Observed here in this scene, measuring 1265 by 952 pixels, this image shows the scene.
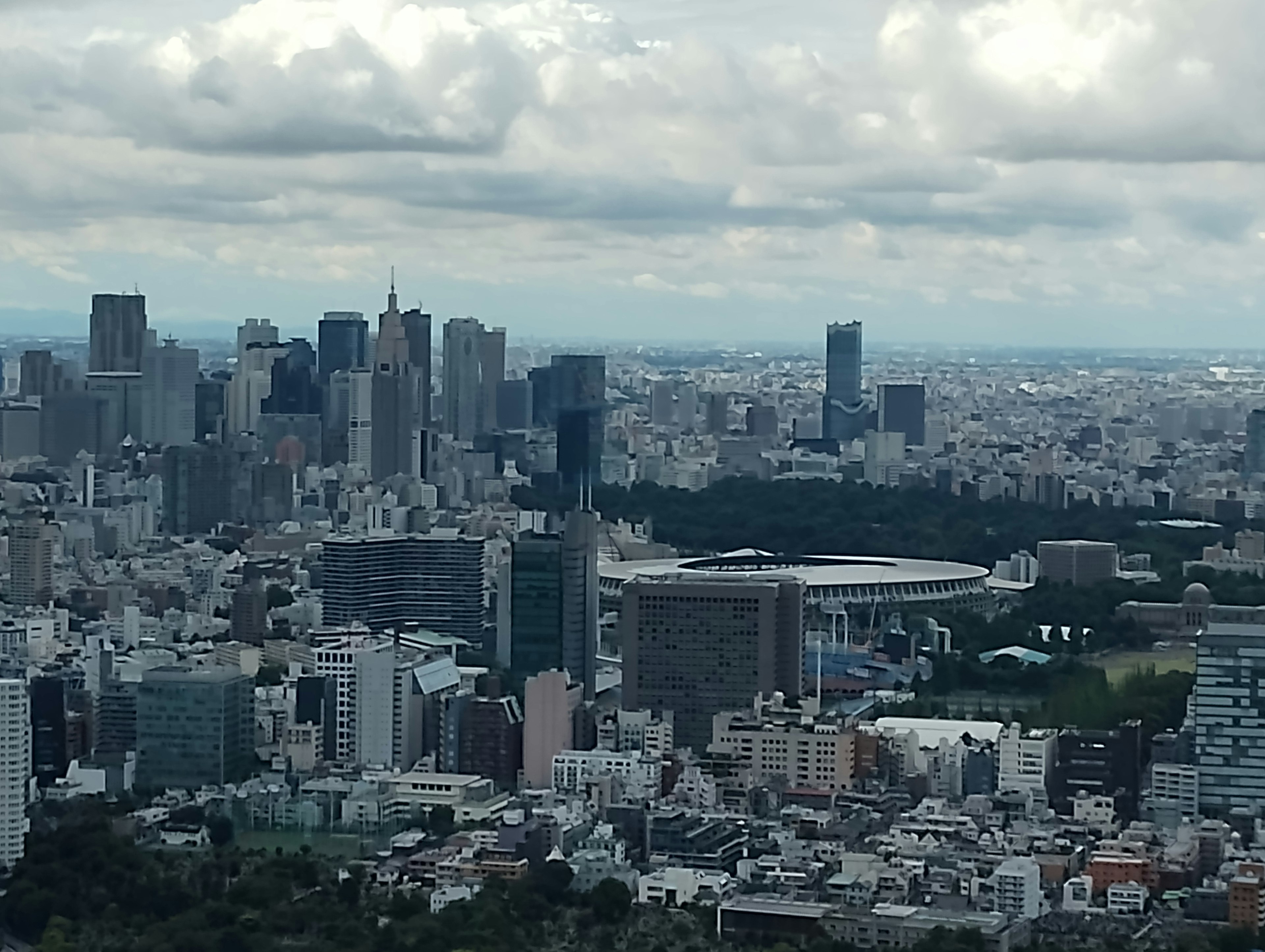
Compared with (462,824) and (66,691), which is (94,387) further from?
(462,824)

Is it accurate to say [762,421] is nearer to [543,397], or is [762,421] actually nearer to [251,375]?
[543,397]

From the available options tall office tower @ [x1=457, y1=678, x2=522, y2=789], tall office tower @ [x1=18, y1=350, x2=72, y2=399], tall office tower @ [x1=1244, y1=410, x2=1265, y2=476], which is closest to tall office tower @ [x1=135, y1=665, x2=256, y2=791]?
tall office tower @ [x1=457, y1=678, x2=522, y2=789]

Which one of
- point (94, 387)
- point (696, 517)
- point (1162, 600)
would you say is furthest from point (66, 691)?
point (94, 387)

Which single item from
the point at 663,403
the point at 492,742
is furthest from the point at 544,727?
the point at 663,403

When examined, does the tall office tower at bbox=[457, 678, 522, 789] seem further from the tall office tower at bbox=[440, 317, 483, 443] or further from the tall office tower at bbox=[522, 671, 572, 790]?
the tall office tower at bbox=[440, 317, 483, 443]

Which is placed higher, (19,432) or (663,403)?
(663,403)

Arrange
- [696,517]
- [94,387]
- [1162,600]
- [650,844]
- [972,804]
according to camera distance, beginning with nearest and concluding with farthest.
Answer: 1. [650,844]
2. [972,804]
3. [1162,600]
4. [696,517]
5. [94,387]

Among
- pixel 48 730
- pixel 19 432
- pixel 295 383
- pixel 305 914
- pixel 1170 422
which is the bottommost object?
pixel 305 914
